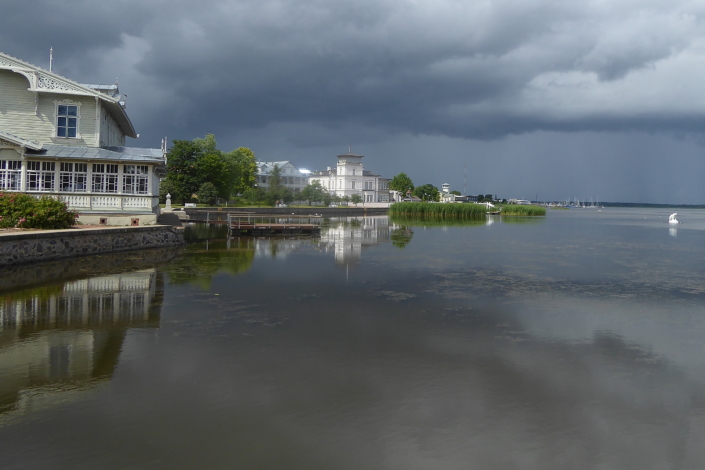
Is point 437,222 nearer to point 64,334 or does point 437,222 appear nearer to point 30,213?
point 30,213

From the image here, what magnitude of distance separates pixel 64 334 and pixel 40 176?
59.5 feet

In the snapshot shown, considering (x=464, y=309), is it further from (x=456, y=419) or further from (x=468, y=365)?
(x=456, y=419)

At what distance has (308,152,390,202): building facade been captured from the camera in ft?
355

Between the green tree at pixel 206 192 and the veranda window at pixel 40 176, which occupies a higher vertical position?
the green tree at pixel 206 192

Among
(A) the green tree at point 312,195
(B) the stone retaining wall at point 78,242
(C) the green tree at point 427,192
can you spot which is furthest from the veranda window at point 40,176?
(C) the green tree at point 427,192

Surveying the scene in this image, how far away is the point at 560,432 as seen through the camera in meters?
6.16

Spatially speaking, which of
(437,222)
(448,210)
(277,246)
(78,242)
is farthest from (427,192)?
(78,242)

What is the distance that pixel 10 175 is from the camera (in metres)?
24.2

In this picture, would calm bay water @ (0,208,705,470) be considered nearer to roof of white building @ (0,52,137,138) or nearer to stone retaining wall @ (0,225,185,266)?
stone retaining wall @ (0,225,185,266)

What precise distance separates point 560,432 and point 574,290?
10311 mm

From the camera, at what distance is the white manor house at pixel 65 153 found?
79.5 ft

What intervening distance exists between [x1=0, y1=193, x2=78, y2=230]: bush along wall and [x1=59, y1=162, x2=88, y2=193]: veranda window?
4120 millimetres

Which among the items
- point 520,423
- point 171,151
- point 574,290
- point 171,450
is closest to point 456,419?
point 520,423

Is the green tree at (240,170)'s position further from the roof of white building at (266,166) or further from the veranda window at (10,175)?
the veranda window at (10,175)
